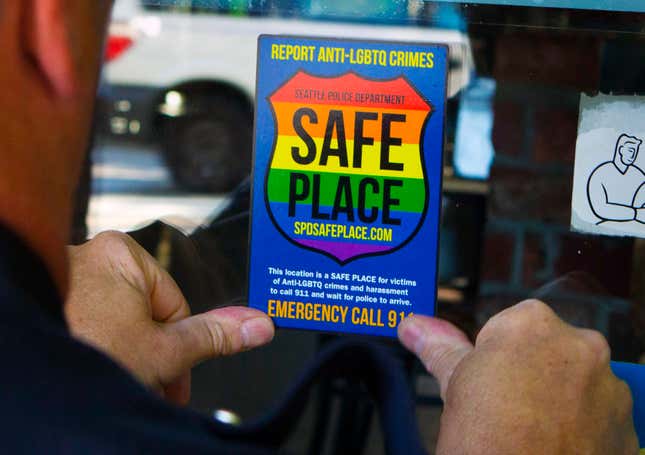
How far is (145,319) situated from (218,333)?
0.09 m

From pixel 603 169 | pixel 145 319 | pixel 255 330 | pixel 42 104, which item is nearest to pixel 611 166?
pixel 603 169

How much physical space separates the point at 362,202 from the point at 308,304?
13 cm

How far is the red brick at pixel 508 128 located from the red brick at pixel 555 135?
0.03 metres

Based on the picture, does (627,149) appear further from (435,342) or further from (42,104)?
(42,104)

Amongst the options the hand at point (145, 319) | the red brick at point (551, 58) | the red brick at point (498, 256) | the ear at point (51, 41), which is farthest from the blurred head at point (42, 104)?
the red brick at point (498, 256)

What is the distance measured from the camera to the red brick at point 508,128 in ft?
3.72

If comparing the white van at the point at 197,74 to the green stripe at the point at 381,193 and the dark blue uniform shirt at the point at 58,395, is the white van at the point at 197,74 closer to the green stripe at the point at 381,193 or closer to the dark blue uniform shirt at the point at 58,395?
the green stripe at the point at 381,193

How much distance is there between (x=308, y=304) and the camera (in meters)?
1.10

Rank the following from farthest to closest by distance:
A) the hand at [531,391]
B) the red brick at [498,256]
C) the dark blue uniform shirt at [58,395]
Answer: the red brick at [498,256], the hand at [531,391], the dark blue uniform shirt at [58,395]

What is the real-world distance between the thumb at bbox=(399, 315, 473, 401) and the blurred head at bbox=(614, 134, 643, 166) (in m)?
0.26

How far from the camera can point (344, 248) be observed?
1088 millimetres

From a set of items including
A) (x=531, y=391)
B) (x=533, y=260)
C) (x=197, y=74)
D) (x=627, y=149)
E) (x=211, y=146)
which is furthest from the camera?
(x=197, y=74)

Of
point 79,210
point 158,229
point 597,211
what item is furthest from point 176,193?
point 597,211

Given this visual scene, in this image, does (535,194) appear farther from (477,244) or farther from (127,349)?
(127,349)
